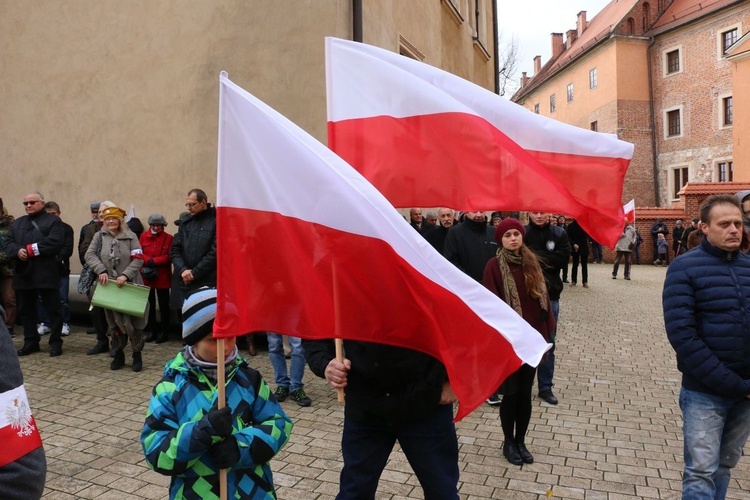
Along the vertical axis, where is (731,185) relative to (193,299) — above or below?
above

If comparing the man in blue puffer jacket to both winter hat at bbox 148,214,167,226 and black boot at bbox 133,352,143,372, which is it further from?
winter hat at bbox 148,214,167,226

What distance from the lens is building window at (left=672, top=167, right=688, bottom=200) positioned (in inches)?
1658

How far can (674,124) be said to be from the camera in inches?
1699

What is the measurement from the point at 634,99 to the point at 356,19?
40817 mm

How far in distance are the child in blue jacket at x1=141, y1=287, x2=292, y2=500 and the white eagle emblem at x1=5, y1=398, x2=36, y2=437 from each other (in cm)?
74

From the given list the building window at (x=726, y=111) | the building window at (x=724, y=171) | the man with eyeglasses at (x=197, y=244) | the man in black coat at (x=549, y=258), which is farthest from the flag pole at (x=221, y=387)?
the building window at (x=726, y=111)

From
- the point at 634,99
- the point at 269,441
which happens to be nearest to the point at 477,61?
the point at 269,441

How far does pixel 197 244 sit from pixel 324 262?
5.00 m

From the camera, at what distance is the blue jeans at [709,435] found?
3305 millimetres

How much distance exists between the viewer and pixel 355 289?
264cm

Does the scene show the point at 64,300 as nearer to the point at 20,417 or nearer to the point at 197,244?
the point at 197,244

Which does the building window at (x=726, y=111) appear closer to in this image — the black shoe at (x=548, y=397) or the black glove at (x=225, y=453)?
the black shoe at (x=548, y=397)

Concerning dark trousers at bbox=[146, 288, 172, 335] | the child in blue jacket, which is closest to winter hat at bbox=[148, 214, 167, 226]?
dark trousers at bbox=[146, 288, 172, 335]

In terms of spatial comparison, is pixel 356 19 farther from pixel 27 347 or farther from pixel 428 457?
pixel 428 457
